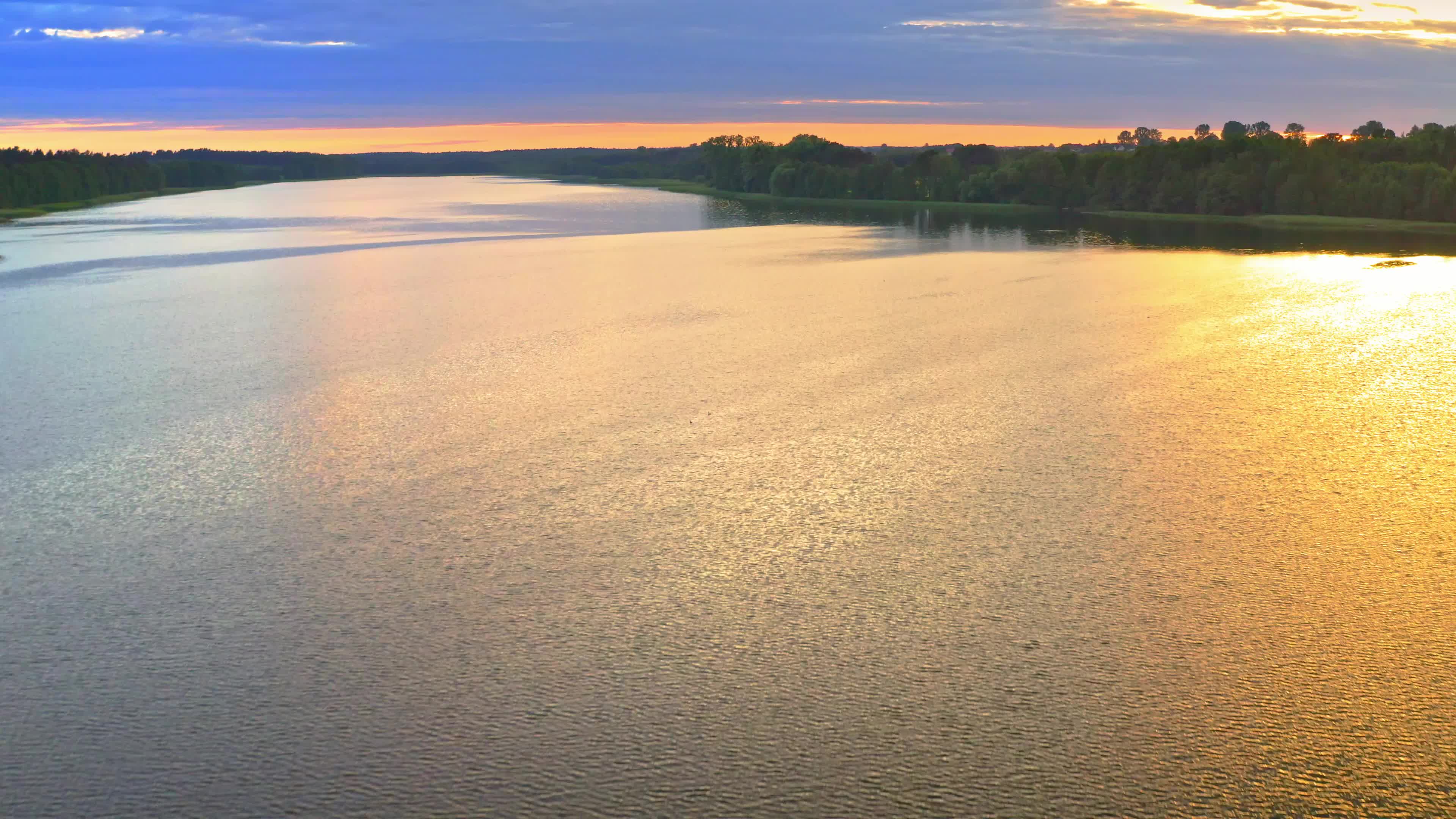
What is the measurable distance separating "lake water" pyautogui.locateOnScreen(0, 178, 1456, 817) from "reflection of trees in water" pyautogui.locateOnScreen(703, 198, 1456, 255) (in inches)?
1127

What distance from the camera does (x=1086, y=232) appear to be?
64125 millimetres

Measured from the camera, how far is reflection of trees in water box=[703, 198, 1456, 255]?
53.7 m

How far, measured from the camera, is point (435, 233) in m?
62.6

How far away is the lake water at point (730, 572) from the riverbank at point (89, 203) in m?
71.4

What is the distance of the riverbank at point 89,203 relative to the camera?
8831 cm

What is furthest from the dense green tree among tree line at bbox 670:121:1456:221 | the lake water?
the lake water

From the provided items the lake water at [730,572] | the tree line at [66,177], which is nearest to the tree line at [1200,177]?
the lake water at [730,572]

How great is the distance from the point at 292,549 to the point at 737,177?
118 metres

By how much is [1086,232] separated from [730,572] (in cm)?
5687

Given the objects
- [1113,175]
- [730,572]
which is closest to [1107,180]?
[1113,175]

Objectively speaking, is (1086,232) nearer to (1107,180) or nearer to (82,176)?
(1107,180)

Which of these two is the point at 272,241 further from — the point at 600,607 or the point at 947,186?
the point at 947,186

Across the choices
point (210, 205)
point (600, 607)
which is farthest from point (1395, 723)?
point (210, 205)

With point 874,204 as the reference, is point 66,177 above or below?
above
